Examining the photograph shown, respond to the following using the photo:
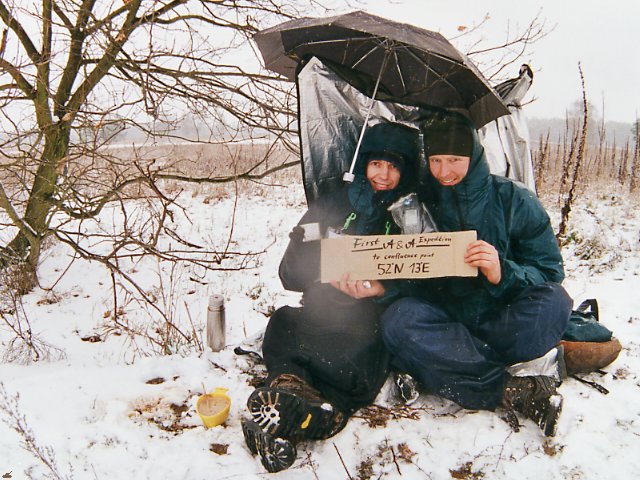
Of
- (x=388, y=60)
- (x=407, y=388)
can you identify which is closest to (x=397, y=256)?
(x=407, y=388)

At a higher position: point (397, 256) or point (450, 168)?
point (450, 168)

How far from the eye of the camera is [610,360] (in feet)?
8.74

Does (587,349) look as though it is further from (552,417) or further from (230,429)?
(230,429)

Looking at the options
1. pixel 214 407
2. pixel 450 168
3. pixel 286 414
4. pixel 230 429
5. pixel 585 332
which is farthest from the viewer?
pixel 585 332

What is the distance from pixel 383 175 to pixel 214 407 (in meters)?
1.61

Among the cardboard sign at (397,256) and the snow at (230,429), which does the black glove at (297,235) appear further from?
the snow at (230,429)

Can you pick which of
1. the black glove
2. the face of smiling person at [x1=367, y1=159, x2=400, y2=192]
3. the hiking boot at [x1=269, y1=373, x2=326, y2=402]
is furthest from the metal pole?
the hiking boot at [x1=269, y1=373, x2=326, y2=402]

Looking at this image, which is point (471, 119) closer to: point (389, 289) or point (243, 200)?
point (389, 289)

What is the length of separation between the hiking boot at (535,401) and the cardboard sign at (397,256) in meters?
0.66

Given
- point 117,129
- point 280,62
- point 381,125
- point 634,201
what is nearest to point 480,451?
point 381,125

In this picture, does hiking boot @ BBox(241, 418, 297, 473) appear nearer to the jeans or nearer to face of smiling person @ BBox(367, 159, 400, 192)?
the jeans

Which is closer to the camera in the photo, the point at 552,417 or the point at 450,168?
the point at 552,417

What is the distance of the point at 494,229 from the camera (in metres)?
2.38

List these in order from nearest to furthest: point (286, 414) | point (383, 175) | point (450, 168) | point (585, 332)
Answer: point (286, 414), point (450, 168), point (383, 175), point (585, 332)
